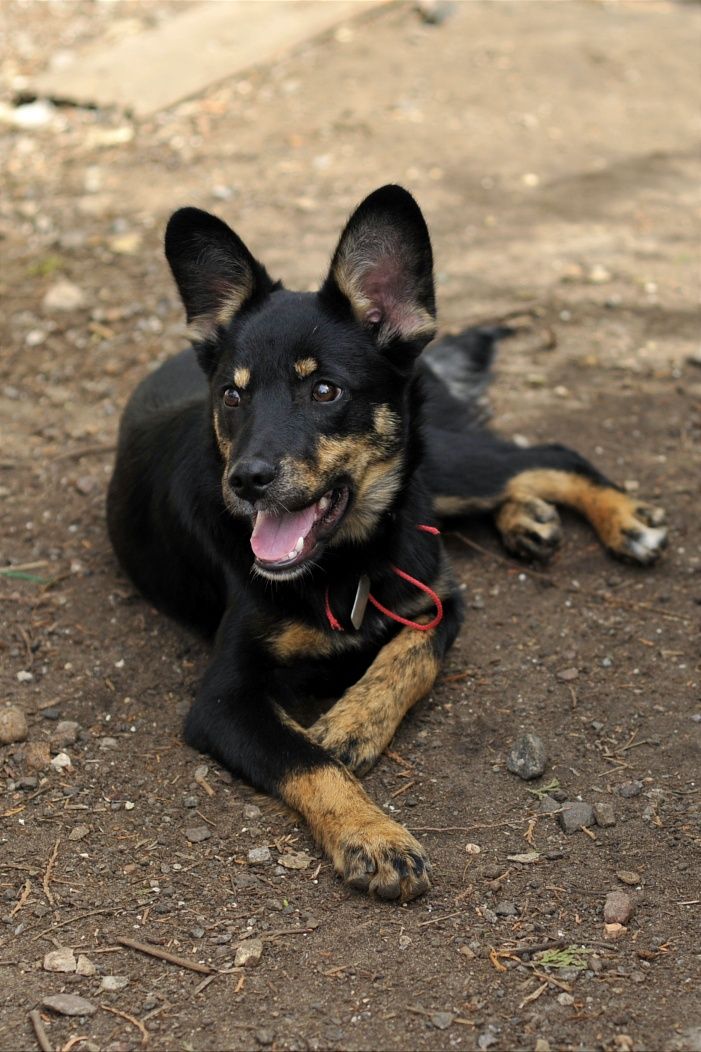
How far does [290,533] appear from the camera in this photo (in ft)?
14.5

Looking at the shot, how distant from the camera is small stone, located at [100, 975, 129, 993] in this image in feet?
11.7

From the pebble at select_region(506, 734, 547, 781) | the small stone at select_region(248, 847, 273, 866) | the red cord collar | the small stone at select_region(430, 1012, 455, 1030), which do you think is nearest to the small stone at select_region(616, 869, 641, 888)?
the pebble at select_region(506, 734, 547, 781)

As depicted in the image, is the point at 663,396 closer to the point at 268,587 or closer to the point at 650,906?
the point at 268,587

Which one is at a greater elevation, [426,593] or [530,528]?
[426,593]

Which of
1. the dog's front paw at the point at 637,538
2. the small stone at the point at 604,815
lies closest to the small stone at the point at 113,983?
the small stone at the point at 604,815

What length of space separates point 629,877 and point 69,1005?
175cm

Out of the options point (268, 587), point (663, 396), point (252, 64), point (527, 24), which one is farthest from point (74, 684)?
point (527, 24)

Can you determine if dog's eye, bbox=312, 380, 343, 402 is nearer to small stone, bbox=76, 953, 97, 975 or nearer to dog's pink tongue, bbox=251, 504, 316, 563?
dog's pink tongue, bbox=251, 504, 316, 563

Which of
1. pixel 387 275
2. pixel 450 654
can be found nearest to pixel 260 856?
pixel 450 654

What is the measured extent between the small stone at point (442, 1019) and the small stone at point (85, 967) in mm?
1002

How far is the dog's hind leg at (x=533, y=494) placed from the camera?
5762 millimetres

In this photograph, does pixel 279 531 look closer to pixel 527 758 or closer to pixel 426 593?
pixel 426 593

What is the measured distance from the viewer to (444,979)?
11.7ft

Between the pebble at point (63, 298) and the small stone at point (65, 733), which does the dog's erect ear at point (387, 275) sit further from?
the pebble at point (63, 298)
